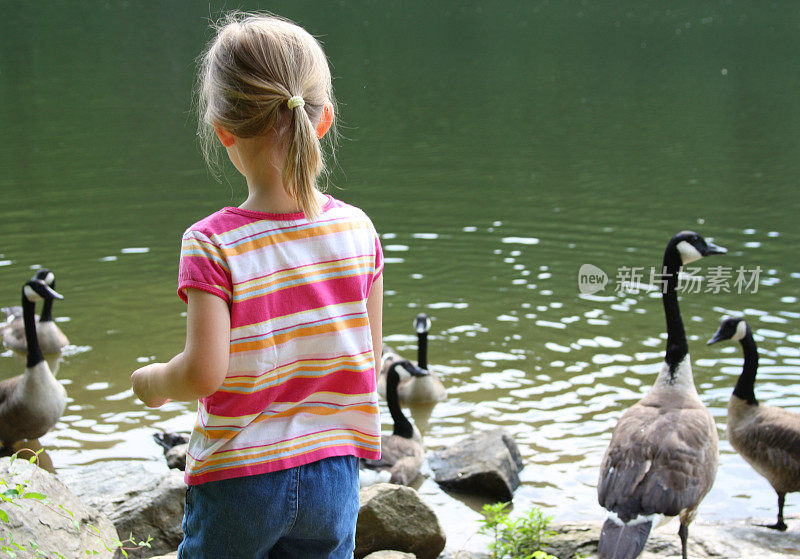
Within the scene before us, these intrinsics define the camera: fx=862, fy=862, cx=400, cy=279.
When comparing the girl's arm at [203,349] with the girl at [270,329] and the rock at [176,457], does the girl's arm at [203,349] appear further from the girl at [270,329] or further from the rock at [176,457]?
the rock at [176,457]

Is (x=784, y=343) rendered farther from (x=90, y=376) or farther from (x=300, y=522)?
(x=300, y=522)

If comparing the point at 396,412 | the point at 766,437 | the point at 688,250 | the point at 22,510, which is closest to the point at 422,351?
the point at 396,412

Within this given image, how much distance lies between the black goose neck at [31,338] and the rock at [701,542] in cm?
412

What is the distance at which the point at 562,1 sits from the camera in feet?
145

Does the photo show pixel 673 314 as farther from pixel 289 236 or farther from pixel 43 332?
pixel 43 332

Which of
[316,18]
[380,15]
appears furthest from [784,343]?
[380,15]

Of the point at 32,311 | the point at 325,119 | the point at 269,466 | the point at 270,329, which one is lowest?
the point at 32,311

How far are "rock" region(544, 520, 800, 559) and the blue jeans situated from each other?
243 cm

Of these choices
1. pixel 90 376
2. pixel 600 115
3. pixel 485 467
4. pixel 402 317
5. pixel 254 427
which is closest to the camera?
pixel 254 427

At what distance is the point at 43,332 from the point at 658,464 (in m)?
6.05

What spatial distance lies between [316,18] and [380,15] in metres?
4.23

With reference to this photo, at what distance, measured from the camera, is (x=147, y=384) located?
2049 mm

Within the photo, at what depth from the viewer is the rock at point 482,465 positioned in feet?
18.4

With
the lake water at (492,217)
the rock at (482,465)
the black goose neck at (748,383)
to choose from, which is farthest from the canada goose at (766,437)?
the rock at (482,465)
